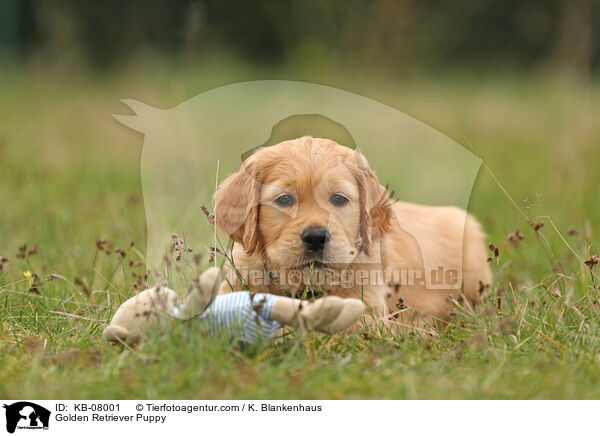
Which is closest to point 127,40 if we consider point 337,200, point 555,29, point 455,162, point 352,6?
point 352,6

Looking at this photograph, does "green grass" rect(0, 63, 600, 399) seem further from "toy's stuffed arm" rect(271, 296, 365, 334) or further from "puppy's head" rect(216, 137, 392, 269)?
"puppy's head" rect(216, 137, 392, 269)

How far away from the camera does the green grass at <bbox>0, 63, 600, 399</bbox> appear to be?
2.49 m

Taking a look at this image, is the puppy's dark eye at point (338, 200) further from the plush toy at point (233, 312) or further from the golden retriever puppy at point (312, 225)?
the plush toy at point (233, 312)

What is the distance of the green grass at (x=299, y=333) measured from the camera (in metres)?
2.49

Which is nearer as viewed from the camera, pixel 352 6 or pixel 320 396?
pixel 320 396

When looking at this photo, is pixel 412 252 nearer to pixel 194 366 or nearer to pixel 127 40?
pixel 194 366

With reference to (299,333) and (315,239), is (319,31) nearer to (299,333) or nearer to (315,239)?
(315,239)

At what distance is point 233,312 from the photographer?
8.88 feet

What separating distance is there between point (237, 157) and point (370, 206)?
2.43 ft

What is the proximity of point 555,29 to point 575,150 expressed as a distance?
895 cm

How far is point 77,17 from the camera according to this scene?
13914 mm

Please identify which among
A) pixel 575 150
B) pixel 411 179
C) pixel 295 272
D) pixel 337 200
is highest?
pixel 575 150

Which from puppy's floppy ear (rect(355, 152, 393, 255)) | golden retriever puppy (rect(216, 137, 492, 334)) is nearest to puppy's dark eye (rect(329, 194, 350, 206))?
golden retriever puppy (rect(216, 137, 492, 334))
